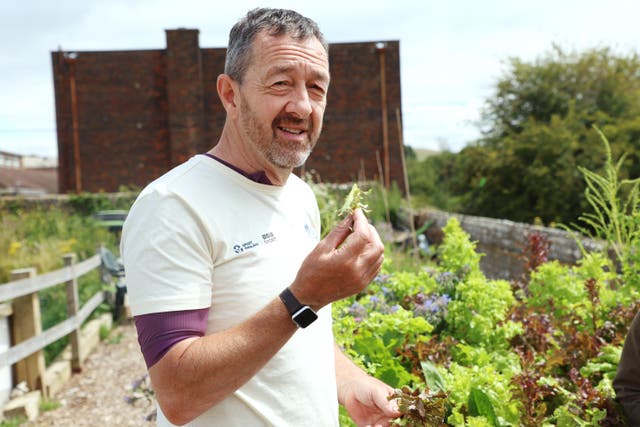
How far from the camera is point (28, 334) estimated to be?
18.0 ft

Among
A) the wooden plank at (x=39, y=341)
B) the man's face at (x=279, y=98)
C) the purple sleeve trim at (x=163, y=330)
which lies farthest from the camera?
the wooden plank at (x=39, y=341)

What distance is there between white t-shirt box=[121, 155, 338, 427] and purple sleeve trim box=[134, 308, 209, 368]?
0.7 inches

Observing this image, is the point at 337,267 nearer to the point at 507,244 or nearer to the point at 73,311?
the point at 73,311

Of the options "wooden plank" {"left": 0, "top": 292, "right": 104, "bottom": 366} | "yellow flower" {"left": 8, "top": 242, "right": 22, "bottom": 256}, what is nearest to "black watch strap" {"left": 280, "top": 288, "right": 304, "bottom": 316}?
"wooden plank" {"left": 0, "top": 292, "right": 104, "bottom": 366}

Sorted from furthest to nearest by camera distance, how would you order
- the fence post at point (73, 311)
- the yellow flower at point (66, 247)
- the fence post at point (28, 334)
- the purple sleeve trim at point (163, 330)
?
the yellow flower at point (66, 247)
the fence post at point (73, 311)
the fence post at point (28, 334)
the purple sleeve trim at point (163, 330)

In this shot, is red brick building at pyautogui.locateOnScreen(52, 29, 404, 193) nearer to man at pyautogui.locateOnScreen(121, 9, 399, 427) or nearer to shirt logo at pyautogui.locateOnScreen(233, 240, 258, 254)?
man at pyautogui.locateOnScreen(121, 9, 399, 427)

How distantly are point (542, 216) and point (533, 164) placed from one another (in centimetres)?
157

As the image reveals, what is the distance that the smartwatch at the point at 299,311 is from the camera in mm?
1345

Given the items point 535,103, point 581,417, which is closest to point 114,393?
point 581,417

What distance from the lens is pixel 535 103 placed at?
21484 mm

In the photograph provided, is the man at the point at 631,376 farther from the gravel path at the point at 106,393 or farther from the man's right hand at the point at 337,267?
the gravel path at the point at 106,393

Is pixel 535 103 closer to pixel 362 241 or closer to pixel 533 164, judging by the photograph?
pixel 533 164

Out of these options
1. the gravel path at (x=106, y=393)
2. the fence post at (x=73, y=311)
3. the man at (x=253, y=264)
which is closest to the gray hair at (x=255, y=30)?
the man at (x=253, y=264)

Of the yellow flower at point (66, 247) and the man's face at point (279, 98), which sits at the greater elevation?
the man's face at point (279, 98)
